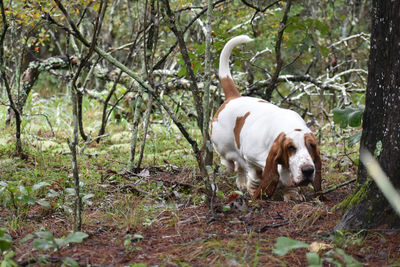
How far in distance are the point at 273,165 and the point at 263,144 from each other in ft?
Result: 1.21

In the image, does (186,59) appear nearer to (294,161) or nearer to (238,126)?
(294,161)

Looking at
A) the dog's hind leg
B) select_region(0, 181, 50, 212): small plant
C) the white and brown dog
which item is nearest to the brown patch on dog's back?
the white and brown dog

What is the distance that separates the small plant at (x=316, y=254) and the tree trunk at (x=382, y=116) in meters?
0.36

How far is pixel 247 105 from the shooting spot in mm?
4477

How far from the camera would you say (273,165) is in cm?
363

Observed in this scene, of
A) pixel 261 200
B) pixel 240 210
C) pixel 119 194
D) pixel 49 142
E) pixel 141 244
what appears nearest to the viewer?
pixel 141 244

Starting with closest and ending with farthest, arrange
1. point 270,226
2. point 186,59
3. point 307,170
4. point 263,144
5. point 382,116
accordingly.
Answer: point 382,116 → point 270,226 → point 186,59 → point 307,170 → point 263,144

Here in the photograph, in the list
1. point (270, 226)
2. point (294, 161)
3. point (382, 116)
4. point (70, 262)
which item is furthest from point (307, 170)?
point (70, 262)

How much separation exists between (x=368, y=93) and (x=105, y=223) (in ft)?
6.09

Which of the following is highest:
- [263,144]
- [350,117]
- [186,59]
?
[186,59]

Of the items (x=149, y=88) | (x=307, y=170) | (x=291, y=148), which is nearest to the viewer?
(x=149, y=88)

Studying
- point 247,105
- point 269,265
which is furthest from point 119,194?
point 269,265

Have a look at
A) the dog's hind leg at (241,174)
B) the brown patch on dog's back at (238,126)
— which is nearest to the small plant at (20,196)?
the brown patch on dog's back at (238,126)

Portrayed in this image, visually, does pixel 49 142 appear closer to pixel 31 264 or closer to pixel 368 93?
pixel 31 264
